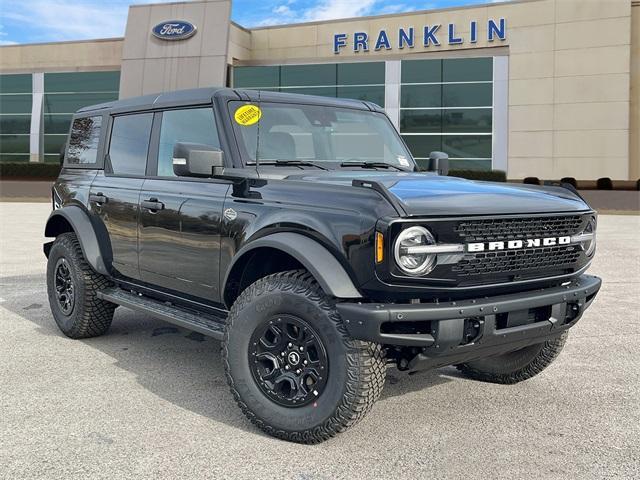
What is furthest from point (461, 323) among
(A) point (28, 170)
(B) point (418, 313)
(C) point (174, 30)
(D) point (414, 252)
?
(C) point (174, 30)

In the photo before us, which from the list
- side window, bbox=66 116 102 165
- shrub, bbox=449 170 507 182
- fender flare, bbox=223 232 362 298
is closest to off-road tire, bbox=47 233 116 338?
side window, bbox=66 116 102 165

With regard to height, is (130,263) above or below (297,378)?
above

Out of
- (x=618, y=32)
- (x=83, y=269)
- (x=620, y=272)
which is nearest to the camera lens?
(x=83, y=269)

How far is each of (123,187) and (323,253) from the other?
231 cm

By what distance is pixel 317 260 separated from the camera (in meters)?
3.39

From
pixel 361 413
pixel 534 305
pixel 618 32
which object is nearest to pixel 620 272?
pixel 534 305

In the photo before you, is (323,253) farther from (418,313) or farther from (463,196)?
(463,196)

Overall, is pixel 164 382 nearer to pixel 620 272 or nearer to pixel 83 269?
pixel 83 269

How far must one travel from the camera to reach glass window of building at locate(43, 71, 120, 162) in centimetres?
3966

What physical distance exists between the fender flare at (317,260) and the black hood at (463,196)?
457 millimetres

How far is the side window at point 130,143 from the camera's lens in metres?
5.11

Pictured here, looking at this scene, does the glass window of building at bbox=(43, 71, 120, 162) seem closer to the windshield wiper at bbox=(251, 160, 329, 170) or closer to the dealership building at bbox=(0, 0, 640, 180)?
the dealership building at bbox=(0, 0, 640, 180)

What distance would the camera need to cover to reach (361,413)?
3346 millimetres

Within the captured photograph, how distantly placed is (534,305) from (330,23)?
37531 mm
